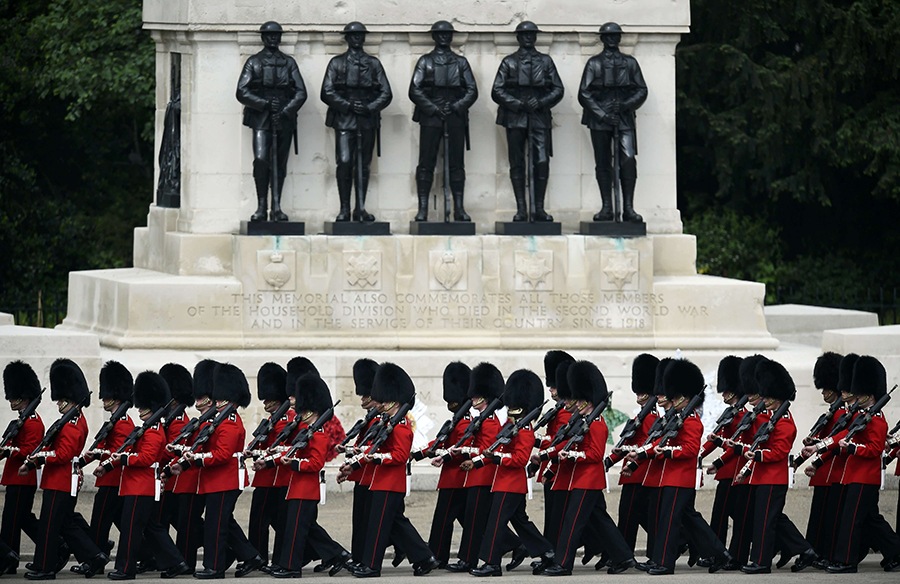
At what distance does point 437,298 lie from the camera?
65.7 feet

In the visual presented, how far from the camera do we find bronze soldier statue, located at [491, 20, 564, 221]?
65.7 feet

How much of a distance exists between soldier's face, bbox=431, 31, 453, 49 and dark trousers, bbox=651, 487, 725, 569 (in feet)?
23.1

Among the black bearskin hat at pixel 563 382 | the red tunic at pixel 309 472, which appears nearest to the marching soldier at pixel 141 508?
the red tunic at pixel 309 472

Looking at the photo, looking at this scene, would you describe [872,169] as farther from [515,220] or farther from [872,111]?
[515,220]

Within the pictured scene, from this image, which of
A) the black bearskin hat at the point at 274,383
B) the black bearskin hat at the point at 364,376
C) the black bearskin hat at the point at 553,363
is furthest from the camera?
the black bearskin hat at the point at 553,363

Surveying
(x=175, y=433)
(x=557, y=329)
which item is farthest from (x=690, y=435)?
(x=557, y=329)

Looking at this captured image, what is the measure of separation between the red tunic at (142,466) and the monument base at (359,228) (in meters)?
6.01

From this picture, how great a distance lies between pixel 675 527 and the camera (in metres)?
14.5

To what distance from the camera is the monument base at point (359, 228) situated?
1998 centimetres

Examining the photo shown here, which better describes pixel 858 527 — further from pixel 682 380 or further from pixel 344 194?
pixel 344 194

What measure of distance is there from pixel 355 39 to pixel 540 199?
2575 millimetres

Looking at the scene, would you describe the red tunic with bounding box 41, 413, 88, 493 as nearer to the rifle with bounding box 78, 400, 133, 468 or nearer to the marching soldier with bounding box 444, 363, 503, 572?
the rifle with bounding box 78, 400, 133, 468

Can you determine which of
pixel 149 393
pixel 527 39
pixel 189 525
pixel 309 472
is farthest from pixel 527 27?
pixel 189 525

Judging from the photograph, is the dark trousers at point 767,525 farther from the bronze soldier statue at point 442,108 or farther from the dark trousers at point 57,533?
the bronze soldier statue at point 442,108
